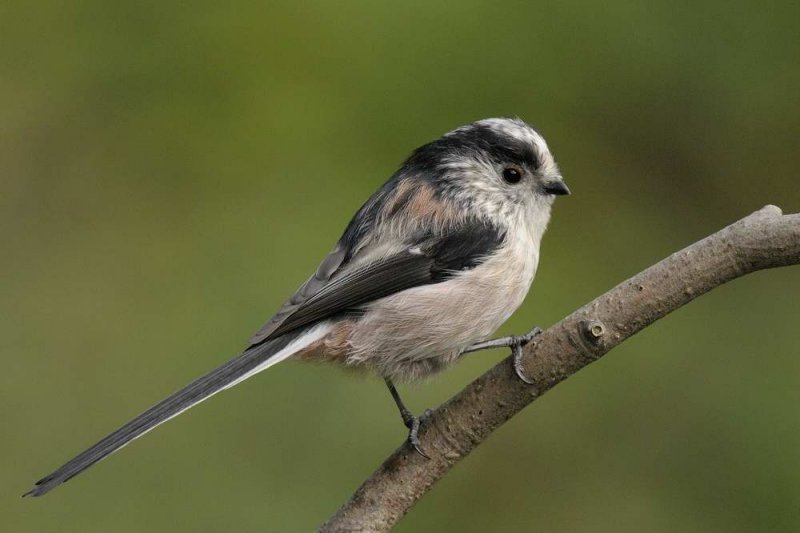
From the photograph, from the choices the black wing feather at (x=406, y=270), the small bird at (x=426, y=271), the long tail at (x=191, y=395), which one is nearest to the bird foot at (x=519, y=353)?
the small bird at (x=426, y=271)

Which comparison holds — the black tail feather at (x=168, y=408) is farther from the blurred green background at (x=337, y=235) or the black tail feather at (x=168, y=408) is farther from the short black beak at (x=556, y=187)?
the short black beak at (x=556, y=187)

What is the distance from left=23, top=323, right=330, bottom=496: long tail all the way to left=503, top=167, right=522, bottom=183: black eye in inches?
27.6

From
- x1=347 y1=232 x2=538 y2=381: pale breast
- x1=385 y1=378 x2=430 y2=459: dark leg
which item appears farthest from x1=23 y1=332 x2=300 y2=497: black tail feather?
x1=385 y1=378 x2=430 y2=459: dark leg

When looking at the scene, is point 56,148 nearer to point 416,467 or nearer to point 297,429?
point 297,429

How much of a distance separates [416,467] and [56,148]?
2119 millimetres

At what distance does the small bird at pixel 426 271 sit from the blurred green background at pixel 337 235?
16.2 inches

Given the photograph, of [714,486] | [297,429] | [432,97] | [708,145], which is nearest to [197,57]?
[432,97]

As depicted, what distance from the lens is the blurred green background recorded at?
3320 mm

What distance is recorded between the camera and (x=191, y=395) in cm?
246

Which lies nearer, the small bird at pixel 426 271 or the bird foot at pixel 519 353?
the bird foot at pixel 519 353

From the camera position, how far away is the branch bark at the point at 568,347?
217cm

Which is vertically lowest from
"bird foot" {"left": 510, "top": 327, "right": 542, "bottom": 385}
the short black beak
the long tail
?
"bird foot" {"left": 510, "top": 327, "right": 542, "bottom": 385}

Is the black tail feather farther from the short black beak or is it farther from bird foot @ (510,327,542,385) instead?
the short black beak

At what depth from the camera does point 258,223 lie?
375cm
